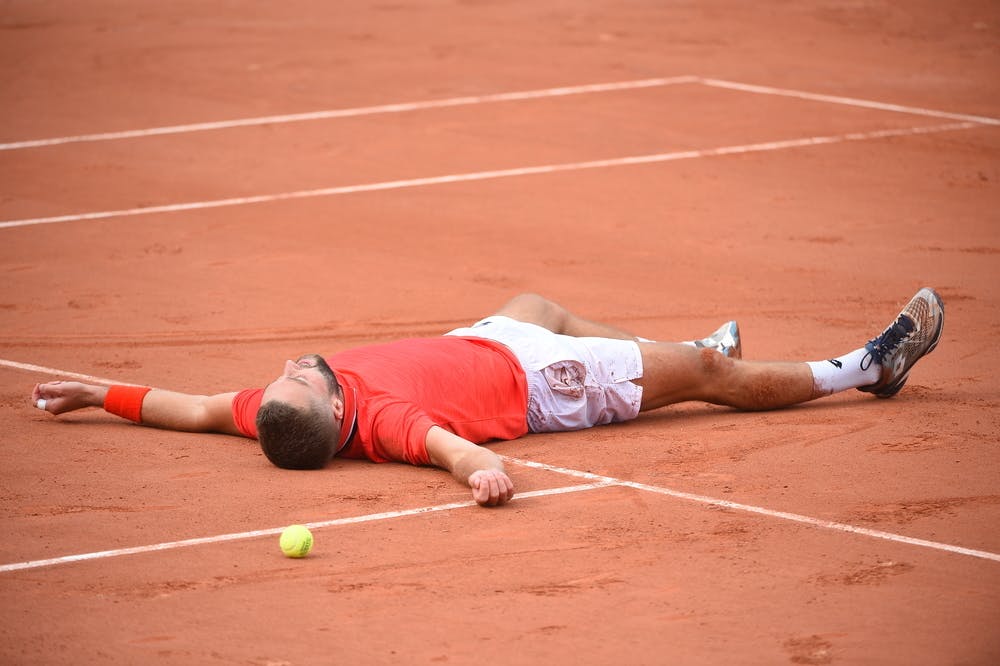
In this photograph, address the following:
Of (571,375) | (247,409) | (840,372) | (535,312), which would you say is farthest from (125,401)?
(840,372)

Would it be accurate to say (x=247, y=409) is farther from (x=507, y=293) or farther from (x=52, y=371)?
(x=507, y=293)

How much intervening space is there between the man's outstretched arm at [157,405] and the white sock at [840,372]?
9.94 ft

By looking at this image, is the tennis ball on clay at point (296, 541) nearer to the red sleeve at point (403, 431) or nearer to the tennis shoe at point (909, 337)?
the red sleeve at point (403, 431)

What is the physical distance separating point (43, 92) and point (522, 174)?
257 inches

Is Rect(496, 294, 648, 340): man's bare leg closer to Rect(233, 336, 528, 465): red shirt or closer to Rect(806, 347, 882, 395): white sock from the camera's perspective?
Rect(233, 336, 528, 465): red shirt

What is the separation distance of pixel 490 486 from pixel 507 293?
380cm

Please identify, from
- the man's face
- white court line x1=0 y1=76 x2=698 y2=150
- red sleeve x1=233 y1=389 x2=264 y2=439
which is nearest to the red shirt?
red sleeve x1=233 y1=389 x2=264 y2=439

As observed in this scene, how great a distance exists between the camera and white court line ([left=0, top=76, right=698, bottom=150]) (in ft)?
45.4

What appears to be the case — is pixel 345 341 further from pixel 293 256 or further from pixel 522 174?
pixel 522 174

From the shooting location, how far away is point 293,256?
409 inches

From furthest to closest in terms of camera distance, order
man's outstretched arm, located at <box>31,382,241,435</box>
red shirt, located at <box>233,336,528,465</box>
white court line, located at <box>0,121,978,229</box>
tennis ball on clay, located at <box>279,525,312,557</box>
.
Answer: white court line, located at <box>0,121,978,229</box> < man's outstretched arm, located at <box>31,382,241,435</box> < red shirt, located at <box>233,336,528,465</box> < tennis ball on clay, located at <box>279,525,312,557</box>

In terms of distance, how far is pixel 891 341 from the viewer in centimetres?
723

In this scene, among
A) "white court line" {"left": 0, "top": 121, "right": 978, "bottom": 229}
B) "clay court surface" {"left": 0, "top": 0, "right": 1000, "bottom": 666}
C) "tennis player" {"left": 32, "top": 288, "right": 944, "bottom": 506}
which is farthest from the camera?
"white court line" {"left": 0, "top": 121, "right": 978, "bottom": 229}

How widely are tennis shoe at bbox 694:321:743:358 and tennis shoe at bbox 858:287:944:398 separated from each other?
28.6 inches
